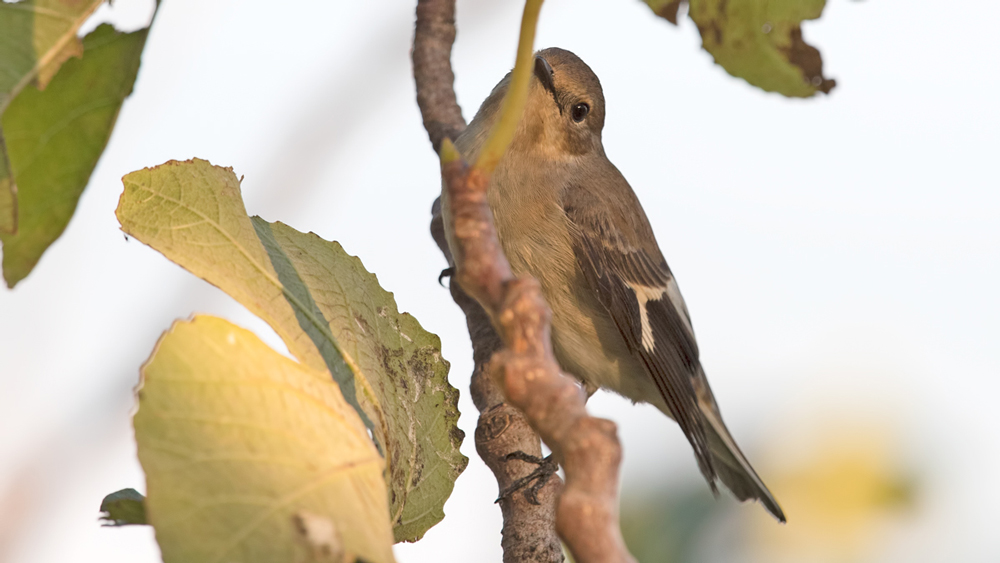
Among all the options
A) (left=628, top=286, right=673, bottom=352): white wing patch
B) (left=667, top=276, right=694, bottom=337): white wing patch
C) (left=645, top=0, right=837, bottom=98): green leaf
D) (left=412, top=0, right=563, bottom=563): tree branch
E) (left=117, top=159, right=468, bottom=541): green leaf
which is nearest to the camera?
(left=117, top=159, right=468, bottom=541): green leaf

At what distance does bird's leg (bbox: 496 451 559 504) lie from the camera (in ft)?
7.29

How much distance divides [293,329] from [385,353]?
0.99 feet

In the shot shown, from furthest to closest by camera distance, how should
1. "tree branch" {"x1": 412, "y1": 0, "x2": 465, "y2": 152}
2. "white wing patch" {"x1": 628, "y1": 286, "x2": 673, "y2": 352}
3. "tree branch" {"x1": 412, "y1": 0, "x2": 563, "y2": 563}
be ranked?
"white wing patch" {"x1": 628, "y1": 286, "x2": 673, "y2": 352}, "tree branch" {"x1": 412, "y1": 0, "x2": 465, "y2": 152}, "tree branch" {"x1": 412, "y1": 0, "x2": 563, "y2": 563}

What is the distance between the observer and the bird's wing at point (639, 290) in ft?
11.8

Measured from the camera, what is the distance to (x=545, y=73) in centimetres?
362

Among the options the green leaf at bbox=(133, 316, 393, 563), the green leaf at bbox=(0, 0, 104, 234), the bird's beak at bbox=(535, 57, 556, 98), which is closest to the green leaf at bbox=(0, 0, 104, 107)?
the green leaf at bbox=(0, 0, 104, 234)

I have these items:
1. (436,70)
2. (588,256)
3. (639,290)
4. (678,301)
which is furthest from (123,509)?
(678,301)

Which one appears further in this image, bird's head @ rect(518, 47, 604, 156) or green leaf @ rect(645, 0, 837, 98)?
bird's head @ rect(518, 47, 604, 156)

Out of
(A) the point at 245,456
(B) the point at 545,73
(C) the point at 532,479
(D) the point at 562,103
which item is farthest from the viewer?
(D) the point at 562,103

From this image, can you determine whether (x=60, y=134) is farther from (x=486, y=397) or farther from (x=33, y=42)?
(x=486, y=397)

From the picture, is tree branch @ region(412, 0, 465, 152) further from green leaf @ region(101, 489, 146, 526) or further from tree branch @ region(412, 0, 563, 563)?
green leaf @ region(101, 489, 146, 526)

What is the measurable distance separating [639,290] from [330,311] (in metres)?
2.57

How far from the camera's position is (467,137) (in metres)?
3.32

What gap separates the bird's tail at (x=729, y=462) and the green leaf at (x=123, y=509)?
8.16 ft
